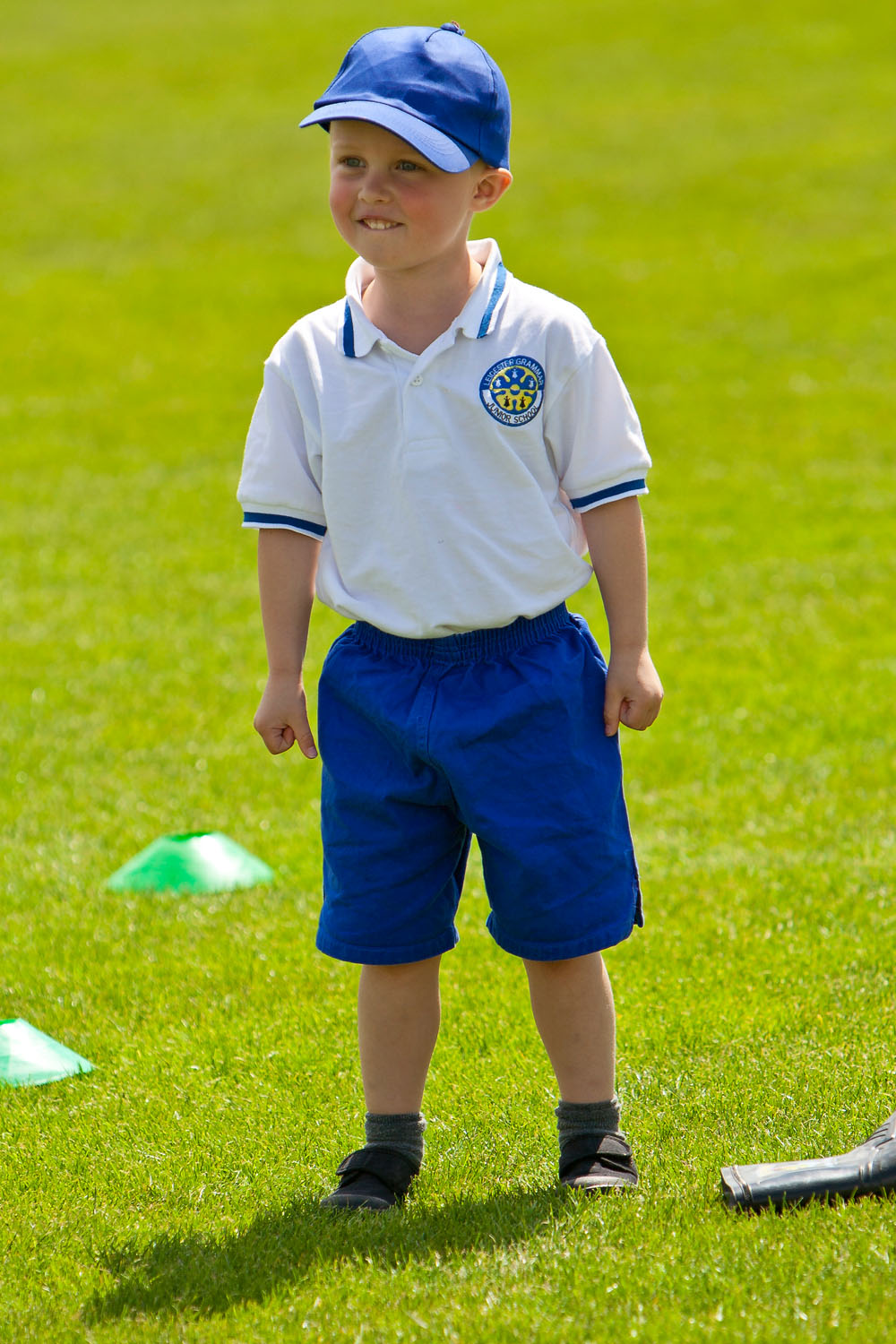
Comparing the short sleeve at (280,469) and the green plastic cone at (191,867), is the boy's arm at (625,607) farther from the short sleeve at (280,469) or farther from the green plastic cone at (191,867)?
the green plastic cone at (191,867)

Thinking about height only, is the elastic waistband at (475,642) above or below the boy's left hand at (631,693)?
above

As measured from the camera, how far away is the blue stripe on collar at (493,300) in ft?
8.68

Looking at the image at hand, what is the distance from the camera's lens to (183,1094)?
332 cm

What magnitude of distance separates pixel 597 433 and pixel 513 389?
0.16 metres

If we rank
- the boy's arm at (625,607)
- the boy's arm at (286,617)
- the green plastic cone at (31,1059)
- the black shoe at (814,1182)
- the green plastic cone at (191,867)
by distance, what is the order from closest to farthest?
the black shoe at (814,1182)
the boy's arm at (625,607)
the boy's arm at (286,617)
the green plastic cone at (31,1059)
the green plastic cone at (191,867)

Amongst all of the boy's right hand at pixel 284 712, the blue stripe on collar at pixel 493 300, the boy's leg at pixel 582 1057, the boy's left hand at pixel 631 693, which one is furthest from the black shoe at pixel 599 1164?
the blue stripe on collar at pixel 493 300

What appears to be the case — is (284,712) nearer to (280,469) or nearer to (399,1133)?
(280,469)

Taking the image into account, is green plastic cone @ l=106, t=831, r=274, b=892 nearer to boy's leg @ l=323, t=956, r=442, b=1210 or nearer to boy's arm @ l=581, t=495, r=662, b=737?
boy's leg @ l=323, t=956, r=442, b=1210

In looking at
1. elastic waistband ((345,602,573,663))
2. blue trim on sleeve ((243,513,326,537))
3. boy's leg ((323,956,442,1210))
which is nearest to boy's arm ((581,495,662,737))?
elastic waistband ((345,602,573,663))

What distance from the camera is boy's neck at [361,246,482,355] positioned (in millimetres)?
2703

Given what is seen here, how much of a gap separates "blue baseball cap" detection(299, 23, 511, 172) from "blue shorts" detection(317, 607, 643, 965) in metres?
0.80

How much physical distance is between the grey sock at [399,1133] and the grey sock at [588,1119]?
27 cm

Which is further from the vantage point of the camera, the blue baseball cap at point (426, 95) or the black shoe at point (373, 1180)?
the black shoe at point (373, 1180)

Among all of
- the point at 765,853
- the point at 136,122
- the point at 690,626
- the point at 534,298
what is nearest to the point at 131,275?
the point at 136,122
